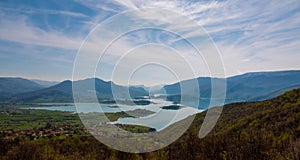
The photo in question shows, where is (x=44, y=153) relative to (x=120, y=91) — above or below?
below

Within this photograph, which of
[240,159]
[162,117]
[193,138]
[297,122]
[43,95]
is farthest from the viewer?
[43,95]

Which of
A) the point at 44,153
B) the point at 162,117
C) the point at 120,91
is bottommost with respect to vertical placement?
the point at 44,153

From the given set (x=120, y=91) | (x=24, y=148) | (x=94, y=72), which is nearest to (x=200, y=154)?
(x=120, y=91)

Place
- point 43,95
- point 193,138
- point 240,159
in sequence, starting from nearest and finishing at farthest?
1. point 240,159
2. point 193,138
3. point 43,95

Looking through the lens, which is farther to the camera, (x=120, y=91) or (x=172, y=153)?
(x=120, y=91)

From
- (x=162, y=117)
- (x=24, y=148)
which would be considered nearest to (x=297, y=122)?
(x=162, y=117)

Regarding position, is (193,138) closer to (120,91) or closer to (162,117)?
(120,91)

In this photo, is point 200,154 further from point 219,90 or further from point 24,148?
point 24,148

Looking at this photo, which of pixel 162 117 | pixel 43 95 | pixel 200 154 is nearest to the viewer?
pixel 200 154

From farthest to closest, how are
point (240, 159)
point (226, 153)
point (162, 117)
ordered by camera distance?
1. point (162, 117)
2. point (226, 153)
3. point (240, 159)
